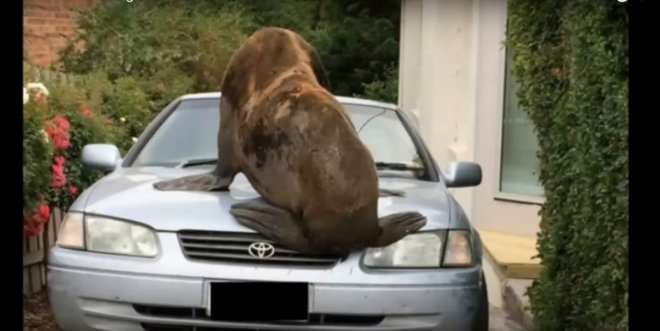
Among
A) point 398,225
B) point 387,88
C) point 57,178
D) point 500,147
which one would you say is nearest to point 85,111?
point 57,178

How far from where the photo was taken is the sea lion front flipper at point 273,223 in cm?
385

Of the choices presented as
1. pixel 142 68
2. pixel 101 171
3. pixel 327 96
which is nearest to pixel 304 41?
pixel 327 96

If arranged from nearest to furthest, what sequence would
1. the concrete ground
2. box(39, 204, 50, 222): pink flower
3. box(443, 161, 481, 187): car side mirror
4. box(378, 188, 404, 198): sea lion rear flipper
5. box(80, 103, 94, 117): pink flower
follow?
box(378, 188, 404, 198): sea lion rear flipper
box(39, 204, 50, 222): pink flower
box(80, 103, 94, 117): pink flower
box(443, 161, 481, 187): car side mirror
the concrete ground

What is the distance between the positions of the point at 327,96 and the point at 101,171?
100 centimetres

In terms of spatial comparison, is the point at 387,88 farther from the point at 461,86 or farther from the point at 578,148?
the point at 578,148

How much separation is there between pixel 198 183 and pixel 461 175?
109 centimetres

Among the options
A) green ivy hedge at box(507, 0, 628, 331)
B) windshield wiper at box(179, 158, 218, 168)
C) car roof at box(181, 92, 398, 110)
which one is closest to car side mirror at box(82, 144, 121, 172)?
windshield wiper at box(179, 158, 218, 168)

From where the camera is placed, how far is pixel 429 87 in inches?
184

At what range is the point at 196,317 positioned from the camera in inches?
148

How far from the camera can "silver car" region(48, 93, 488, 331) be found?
12.4 feet

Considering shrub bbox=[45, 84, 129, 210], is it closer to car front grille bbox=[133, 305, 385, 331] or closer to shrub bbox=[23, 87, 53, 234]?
shrub bbox=[23, 87, 53, 234]

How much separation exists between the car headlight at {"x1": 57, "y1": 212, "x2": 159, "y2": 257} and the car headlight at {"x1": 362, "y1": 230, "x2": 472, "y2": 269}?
2.55 feet

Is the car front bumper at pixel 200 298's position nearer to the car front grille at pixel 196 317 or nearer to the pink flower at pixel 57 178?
the car front grille at pixel 196 317

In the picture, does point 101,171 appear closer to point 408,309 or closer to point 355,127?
point 355,127
